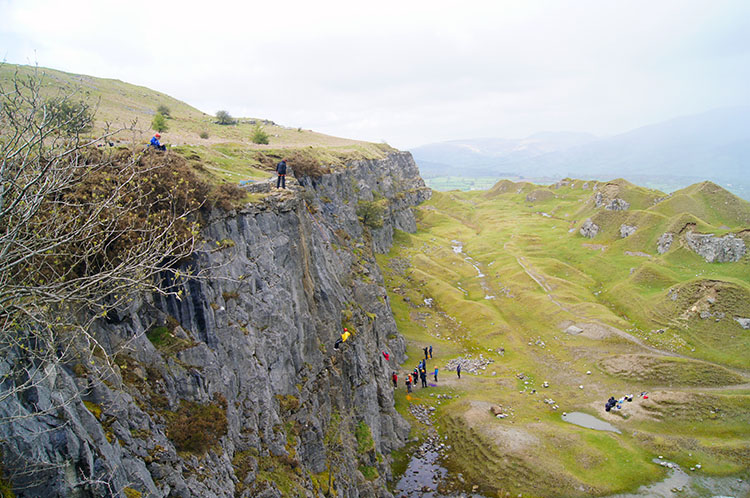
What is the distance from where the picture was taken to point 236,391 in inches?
960

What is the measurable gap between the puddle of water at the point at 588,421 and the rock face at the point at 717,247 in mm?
52951

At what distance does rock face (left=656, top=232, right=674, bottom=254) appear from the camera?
276 ft

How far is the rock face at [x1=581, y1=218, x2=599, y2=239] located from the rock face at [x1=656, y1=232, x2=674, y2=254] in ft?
64.3

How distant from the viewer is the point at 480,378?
54.6 m

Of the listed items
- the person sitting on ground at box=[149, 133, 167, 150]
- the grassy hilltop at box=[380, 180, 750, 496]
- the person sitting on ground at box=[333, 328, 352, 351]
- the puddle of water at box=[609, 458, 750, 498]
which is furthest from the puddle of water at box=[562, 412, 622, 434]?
the person sitting on ground at box=[149, 133, 167, 150]

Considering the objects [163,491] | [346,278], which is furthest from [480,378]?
[163,491]

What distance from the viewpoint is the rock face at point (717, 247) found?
7275 centimetres

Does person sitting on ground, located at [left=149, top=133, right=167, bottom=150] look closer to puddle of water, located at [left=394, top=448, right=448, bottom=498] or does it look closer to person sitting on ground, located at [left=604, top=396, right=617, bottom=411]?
puddle of water, located at [left=394, top=448, right=448, bottom=498]

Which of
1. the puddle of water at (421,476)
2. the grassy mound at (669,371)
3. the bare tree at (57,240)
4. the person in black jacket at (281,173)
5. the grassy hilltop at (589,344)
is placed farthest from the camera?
the grassy mound at (669,371)

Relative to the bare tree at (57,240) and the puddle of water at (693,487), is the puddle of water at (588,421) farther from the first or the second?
the bare tree at (57,240)

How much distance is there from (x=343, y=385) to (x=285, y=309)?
11373 millimetres

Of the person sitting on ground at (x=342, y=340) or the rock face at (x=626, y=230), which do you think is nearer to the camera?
the person sitting on ground at (x=342, y=340)

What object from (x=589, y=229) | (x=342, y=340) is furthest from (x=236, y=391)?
(x=589, y=229)

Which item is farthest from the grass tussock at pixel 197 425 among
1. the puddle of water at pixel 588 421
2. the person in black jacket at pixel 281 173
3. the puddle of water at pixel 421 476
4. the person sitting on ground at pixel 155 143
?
the puddle of water at pixel 588 421
